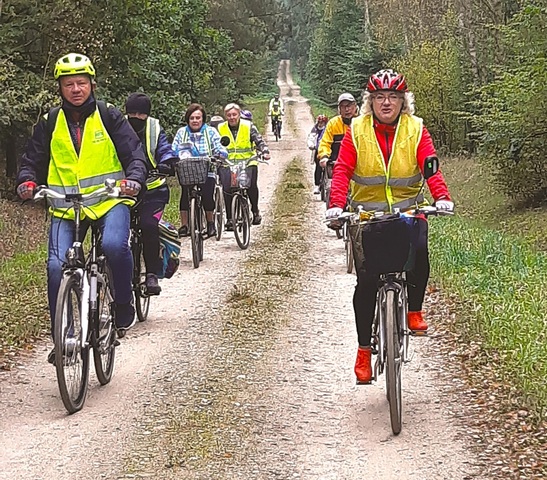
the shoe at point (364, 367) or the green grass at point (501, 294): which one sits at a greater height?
the shoe at point (364, 367)

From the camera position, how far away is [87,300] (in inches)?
245

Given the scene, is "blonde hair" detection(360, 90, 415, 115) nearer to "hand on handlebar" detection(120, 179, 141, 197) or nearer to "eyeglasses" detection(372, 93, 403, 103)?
"eyeglasses" detection(372, 93, 403, 103)

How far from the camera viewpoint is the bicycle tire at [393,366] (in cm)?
563

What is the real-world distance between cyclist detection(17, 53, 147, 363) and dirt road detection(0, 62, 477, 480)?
74 cm

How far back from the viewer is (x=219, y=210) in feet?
45.7

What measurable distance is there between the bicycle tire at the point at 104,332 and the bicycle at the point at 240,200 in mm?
6794

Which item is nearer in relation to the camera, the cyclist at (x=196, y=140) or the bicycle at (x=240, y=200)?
the cyclist at (x=196, y=140)

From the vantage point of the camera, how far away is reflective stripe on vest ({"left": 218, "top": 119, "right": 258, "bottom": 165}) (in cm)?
1400

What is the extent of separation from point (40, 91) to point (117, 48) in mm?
3752

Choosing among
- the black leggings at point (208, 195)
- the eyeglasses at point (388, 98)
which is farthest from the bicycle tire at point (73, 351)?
the black leggings at point (208, 195)

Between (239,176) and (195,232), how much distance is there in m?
1.96

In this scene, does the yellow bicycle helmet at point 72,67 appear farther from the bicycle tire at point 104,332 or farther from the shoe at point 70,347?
the shoe at point 70,347

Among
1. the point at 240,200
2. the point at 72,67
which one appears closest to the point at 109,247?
the point at 72,67

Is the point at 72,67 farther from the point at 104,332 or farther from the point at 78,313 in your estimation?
the point at 104,332
